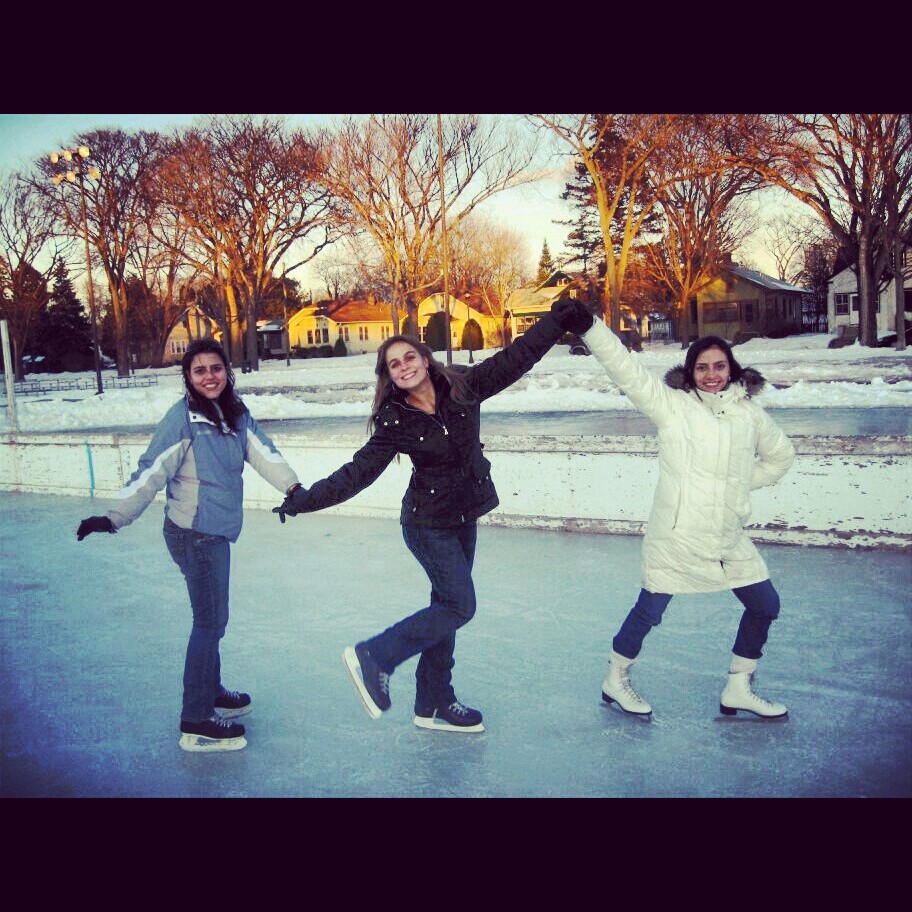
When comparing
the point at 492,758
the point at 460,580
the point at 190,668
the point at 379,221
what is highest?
the point at 379,221

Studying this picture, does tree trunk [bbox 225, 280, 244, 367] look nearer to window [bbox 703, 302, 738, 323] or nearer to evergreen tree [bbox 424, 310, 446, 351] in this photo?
evergreen tree [bbox 424, 310, 446, 351]

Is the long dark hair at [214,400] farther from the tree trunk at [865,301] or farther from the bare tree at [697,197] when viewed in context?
the tree trunk at [865,301]

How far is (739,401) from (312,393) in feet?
62.7

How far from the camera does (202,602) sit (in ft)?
9.78

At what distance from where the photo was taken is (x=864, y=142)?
24.2m

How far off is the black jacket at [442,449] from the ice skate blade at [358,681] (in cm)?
51

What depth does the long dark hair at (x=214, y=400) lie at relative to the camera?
302 centimetres

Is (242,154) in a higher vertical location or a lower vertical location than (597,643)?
higher

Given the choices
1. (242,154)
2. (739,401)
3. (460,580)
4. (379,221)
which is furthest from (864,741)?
(242,154)

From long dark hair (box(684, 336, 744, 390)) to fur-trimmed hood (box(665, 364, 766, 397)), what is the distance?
13mm

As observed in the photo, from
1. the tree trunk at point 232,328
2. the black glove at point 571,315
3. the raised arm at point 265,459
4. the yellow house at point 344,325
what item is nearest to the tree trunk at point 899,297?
the tree trunk at point 232,328

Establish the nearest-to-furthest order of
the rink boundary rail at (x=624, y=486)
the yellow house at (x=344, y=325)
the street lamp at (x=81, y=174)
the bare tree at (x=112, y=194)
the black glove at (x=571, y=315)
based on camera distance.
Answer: the black glove at (x=571, y=315) < the rink boundary rail at (x=624, y=486) < the street lamp at (x=81, y=174) < the bare tree at (x=112, y=194) < the yellow house at (x=344, y=325)

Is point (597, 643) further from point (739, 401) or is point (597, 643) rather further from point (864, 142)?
point (864, 142)

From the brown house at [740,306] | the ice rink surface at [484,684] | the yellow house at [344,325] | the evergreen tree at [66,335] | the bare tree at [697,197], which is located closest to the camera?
the ice rink surface at [484,684]
